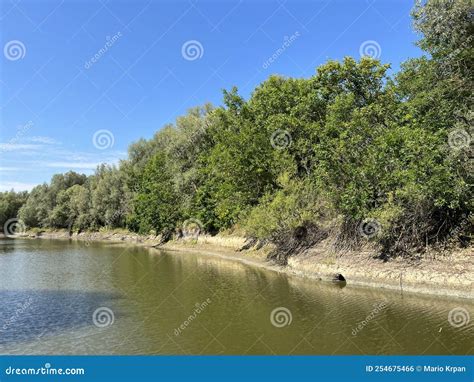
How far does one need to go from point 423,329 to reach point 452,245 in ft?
33.3

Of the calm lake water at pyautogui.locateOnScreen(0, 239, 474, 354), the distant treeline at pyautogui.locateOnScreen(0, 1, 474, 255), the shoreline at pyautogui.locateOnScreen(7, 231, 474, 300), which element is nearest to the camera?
the calm lake water at pyautogui.locateOnScreen(0, 239, 474, 354)

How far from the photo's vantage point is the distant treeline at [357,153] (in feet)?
88.3

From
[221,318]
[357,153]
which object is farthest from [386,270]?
[221,318]

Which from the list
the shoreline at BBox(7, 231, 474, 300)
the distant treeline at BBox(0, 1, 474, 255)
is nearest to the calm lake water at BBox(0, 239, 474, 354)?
the shoreline at BBox(7, 231, 474, 300)

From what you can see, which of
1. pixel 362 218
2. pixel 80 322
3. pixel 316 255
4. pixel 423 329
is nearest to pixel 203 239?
pixel 316 255

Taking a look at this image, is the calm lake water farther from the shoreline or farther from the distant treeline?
the distant treeline

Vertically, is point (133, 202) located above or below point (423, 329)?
above

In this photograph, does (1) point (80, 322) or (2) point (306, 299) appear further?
(2) point (306, 299)

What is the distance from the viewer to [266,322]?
858 inches

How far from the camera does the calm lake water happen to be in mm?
18109

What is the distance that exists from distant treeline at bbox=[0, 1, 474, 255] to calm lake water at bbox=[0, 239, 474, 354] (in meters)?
5.89

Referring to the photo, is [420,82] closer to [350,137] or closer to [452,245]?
[350,137]

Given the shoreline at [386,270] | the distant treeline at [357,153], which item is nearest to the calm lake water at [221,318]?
the shoreline at [386,270]

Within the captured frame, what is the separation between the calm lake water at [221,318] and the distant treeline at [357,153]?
5892 millimetres
